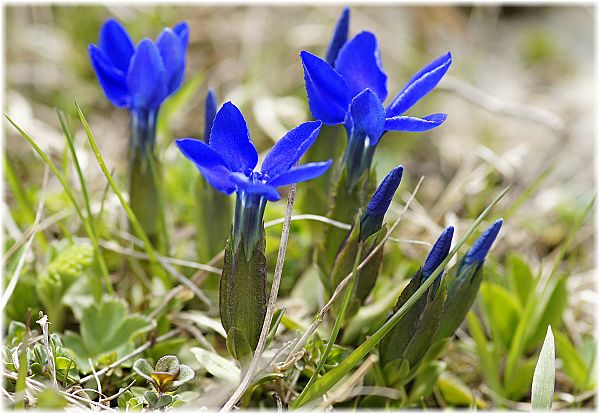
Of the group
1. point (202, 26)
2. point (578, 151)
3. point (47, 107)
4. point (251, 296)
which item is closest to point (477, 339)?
point (251, 296)

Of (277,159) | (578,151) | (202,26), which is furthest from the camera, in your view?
(202,26)

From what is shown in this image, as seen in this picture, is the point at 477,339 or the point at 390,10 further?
the point at 390,10

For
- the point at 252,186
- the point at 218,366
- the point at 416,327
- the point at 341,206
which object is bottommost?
the point at 218,366

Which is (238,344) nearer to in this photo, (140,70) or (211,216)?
(211,216)

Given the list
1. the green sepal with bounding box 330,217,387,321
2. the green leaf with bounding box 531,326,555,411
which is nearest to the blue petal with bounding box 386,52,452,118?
the green sepal with bounding box 330,217,387,321

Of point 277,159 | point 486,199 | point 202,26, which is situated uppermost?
point 202,26

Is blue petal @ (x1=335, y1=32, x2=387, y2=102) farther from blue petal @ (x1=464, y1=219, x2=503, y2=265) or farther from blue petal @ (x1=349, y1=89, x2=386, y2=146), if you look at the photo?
blue petal @ (x1=464, y1=219, x2=503, y2=265)

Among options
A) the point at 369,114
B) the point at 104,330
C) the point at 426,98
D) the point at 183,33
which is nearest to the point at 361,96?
the point at 369,114

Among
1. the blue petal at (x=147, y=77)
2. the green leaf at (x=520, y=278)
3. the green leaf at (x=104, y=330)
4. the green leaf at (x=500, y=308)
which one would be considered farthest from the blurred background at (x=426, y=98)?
the blue petal at (x=147, y=77)

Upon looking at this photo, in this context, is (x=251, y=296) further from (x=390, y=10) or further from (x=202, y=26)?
(x=390, y=10)
